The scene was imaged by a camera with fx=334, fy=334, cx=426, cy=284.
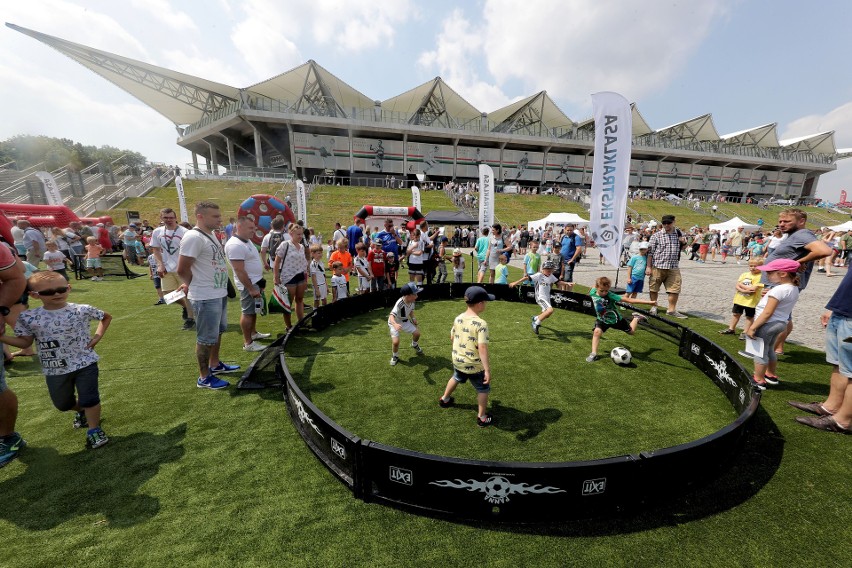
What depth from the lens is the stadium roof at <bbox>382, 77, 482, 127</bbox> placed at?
47.0m

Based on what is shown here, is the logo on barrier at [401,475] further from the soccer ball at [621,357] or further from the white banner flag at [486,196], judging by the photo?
the white banner flag at [486,196]

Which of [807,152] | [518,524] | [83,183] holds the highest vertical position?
[807,152]

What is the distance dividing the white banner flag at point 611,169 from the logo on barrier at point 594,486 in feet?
19.5

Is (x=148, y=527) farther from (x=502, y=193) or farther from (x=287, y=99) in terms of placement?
(x=287, y=99)

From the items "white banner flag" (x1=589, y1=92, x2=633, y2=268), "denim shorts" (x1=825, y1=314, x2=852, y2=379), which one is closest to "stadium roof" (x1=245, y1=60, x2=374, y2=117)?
"white banner flag" (x1=589, y1=92, x2=633, y2=268)

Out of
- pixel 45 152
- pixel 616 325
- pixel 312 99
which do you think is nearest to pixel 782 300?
pixel 616 325

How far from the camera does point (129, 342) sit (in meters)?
6.30

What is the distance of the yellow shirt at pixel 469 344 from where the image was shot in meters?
3.63

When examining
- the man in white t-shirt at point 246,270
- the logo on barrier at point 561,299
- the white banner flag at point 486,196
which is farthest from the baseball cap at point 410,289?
→ the white banner flag at point 486,196

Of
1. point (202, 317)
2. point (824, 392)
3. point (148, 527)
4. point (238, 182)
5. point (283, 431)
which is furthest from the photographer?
point (238, 182)

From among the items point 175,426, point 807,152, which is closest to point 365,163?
point 175,426

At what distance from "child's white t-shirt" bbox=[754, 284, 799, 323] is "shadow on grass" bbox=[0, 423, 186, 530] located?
6.92 meters

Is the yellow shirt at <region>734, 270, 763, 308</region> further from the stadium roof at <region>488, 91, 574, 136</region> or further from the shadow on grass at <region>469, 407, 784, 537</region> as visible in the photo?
the stadium roof at <region>488, 91, 574, 136</region>

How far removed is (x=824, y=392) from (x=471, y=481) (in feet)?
18.7
